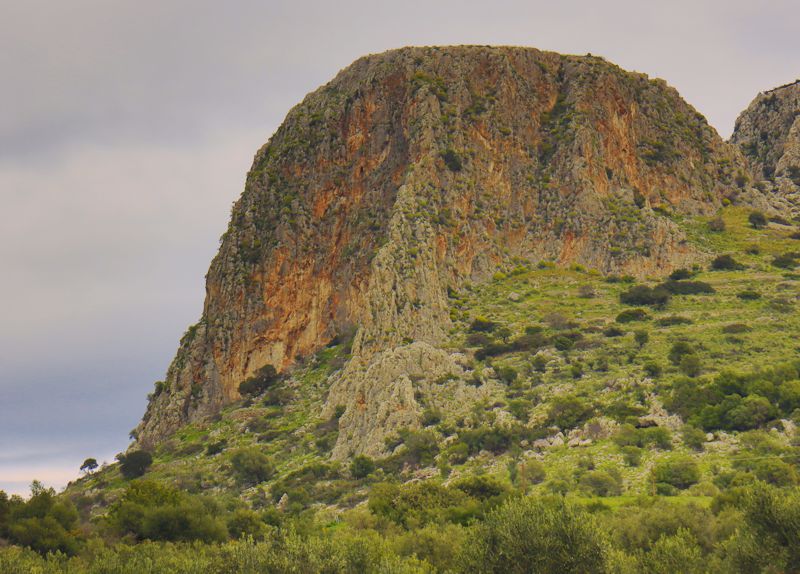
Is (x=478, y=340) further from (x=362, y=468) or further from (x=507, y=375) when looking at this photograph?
(x=362, y=468)

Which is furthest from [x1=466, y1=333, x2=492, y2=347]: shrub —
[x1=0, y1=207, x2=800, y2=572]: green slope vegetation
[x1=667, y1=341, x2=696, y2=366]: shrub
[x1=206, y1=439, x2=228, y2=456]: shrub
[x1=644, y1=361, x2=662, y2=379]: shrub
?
[x1=206, y1=439, x2=228, y2=456]: shrub

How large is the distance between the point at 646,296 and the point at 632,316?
4.94 metres

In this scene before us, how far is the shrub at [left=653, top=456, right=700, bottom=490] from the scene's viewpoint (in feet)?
223

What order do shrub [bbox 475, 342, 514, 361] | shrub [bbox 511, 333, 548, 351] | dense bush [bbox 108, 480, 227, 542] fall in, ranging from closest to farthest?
dense bush [bbox 108, 480, 227, 542] < shrub [bbox 475, 342, 514, 361] < shrub [bbox 511, 333, 548, 351]

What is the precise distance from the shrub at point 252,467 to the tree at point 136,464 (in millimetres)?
13067

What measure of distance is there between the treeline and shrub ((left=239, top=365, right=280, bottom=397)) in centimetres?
3566

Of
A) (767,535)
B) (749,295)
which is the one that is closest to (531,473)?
(767,535)

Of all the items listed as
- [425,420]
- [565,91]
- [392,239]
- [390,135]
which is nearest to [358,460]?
[425,420]

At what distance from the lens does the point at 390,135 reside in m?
126

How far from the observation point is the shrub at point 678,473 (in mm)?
68106

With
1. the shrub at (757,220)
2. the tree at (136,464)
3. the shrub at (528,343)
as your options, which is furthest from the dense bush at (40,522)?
the shrub at (757,220)

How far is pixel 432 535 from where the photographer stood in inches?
2228

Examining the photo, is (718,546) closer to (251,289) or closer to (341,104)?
(251,289)

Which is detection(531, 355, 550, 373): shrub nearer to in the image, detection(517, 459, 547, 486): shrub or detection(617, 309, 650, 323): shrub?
detection(617, 309, 650, 323): shrub
